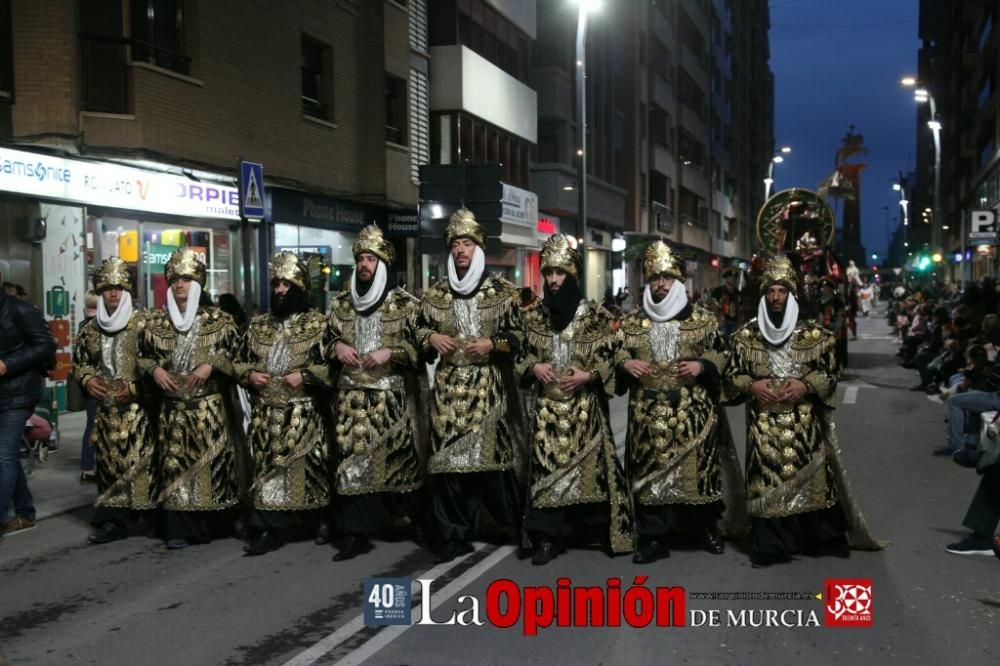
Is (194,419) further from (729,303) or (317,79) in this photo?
(317,79)

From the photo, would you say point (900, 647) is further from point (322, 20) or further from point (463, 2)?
point (463, 2)

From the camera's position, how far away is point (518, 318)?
7184 mm

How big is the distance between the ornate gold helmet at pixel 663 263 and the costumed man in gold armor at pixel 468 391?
2.95 feet

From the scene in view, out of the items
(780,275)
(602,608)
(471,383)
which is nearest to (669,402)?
(780,275)

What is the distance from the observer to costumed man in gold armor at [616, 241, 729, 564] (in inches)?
275

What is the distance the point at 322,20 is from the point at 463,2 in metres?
6.68

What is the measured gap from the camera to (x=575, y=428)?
699 centimetres

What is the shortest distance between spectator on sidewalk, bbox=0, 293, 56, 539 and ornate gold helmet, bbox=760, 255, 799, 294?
4971 mm

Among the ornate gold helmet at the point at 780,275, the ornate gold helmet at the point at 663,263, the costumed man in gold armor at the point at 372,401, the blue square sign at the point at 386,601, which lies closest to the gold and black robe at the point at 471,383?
the costumed man in gold armor at the point at 372,401

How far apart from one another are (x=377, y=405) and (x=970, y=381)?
27.6ft

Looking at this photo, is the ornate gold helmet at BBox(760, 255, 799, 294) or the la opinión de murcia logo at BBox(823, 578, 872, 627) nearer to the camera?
the la opinión de murcia logo at BBox(823, 578, 872, 627)

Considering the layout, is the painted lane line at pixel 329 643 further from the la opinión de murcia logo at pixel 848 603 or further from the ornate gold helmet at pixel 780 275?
the ornate gold helmet at pixel 780 275

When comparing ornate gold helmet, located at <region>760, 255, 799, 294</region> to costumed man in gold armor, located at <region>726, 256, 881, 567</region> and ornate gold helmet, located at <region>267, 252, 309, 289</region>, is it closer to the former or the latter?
costumed man in gold armor, located at <region>726, 256, 881, 567</region>

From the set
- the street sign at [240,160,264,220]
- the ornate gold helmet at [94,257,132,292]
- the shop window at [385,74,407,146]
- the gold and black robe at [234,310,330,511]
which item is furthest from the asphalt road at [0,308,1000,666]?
the shop window at [385,74,407,146]
